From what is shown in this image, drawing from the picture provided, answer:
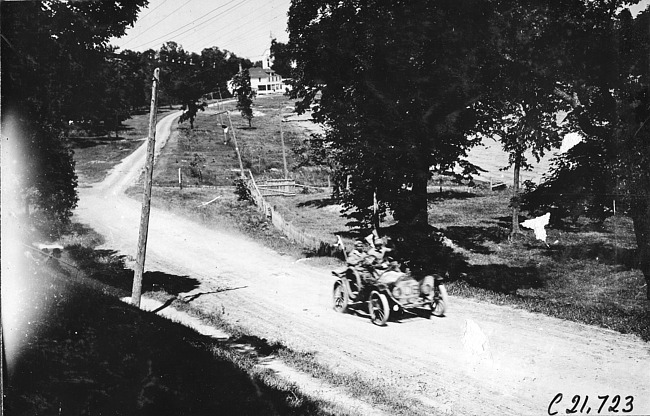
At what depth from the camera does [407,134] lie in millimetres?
13367

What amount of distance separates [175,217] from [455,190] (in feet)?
85.0

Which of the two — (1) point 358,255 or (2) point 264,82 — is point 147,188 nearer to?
(1) point 358,255

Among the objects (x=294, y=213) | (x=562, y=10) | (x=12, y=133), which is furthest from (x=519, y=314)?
(x=294, y=213)

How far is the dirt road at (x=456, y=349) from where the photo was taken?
306 inches

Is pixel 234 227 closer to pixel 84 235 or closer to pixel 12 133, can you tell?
pixel 84 235

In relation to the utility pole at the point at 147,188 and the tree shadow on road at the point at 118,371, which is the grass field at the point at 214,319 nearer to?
the tree shadow on road at the point at 118,371

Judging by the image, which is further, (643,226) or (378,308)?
(378,308)

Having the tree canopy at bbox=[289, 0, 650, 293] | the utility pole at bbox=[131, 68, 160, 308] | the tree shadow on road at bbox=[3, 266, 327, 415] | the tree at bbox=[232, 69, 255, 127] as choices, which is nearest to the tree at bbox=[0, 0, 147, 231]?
the utility pole at bbox=[131, 68, 160, 308]

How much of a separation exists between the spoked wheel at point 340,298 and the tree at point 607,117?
5280 mm

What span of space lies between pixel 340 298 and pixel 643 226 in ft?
23.2

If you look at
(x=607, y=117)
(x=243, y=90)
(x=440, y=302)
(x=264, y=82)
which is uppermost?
(x=264, y=82)

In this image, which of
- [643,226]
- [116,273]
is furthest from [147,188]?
[643,226]

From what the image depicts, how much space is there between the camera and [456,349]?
32.4ft

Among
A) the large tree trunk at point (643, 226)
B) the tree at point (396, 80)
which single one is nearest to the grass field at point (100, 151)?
the tree at point (396, 80)
